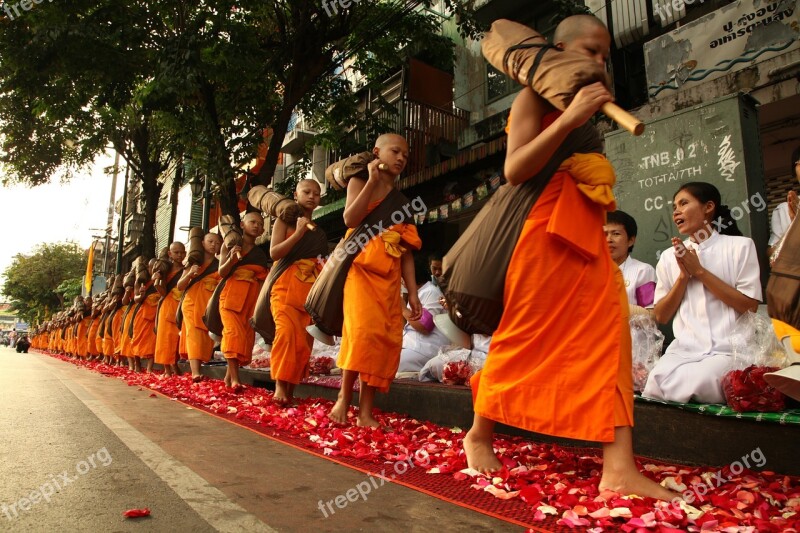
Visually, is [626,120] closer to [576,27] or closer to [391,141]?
[576,27]

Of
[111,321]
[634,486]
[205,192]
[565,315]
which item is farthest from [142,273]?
[634,486]

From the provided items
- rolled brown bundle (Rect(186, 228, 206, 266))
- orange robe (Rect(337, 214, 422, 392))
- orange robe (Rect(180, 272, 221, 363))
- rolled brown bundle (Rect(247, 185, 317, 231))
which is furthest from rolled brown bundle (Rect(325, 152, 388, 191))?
rolled brown bundle (Rect(186, 228, 206, 266))

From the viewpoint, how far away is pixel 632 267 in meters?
3.91

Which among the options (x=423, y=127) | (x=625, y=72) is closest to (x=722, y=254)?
(x=625, y=72)

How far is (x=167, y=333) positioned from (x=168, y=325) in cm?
11

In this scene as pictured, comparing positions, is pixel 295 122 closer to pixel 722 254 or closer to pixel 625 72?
pixel 625 72

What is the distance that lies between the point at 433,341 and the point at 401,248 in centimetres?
187

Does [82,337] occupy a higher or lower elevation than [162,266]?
lower

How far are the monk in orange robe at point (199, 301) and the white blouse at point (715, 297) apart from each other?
5.37 meters

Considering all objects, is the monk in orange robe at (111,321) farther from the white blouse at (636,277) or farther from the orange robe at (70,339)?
the white blouse at (636,277)

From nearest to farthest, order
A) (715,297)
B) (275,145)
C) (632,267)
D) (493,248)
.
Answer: (493,248) → (715,297) → (632,267) → (275,145)

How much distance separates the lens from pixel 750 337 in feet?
9.04

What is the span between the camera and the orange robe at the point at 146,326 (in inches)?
392

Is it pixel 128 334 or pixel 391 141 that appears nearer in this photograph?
pixel 391 141
